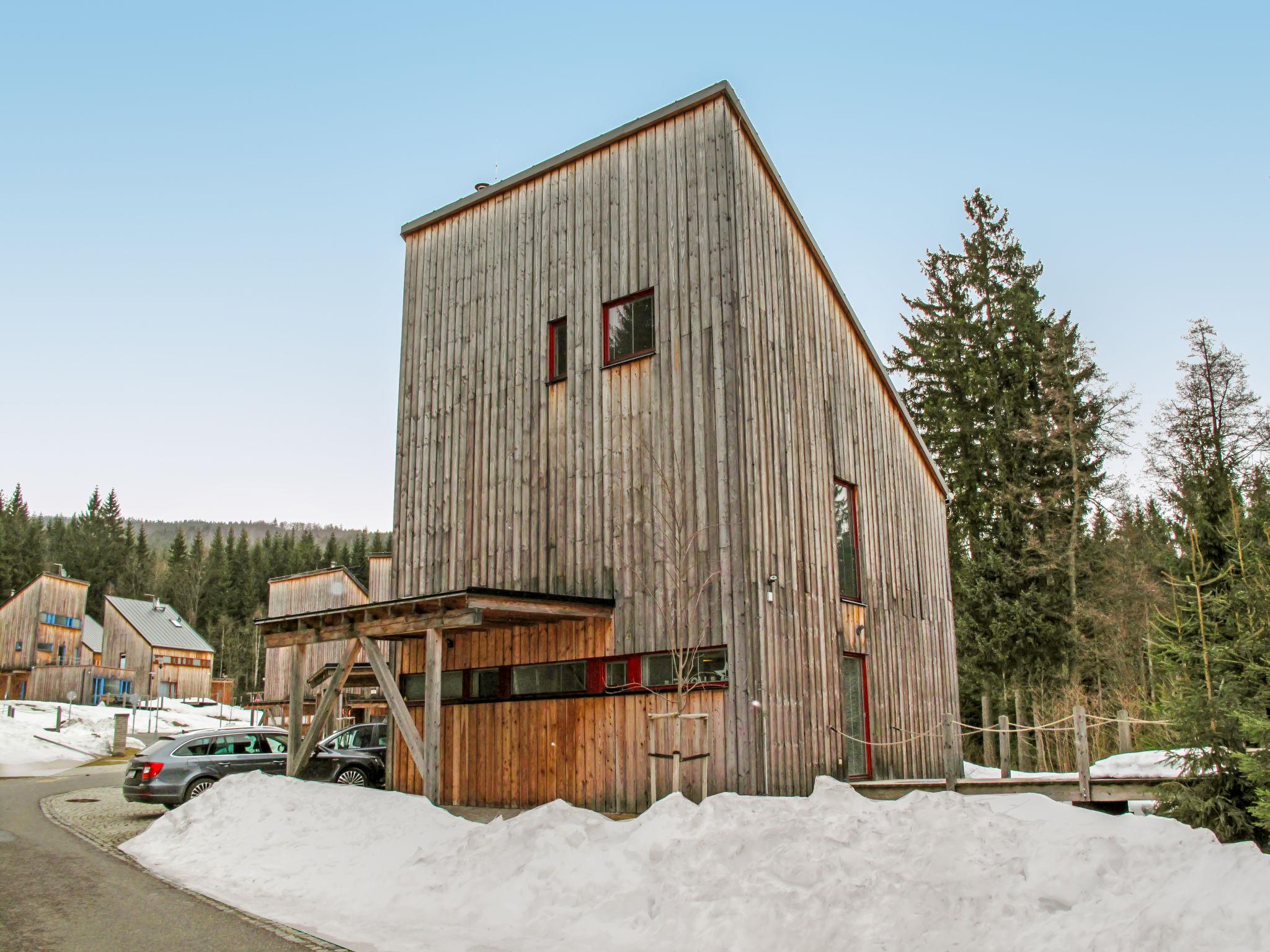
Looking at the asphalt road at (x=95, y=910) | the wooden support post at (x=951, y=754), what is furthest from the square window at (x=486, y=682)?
the wooden support post at (x=951, y=754)

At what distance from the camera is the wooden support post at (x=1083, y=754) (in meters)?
10.5

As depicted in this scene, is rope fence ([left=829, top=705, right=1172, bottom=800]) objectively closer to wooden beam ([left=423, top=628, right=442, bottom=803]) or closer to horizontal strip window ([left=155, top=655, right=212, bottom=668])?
wooden beam ([left=423, top=628, right=442, bottom=803])

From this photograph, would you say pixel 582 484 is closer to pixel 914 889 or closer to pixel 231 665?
pixel 914 889

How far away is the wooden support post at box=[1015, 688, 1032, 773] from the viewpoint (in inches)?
1107

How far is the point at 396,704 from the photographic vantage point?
542 inches

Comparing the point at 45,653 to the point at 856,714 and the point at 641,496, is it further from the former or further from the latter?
the point at 856,714

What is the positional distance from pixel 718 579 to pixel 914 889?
5.90m

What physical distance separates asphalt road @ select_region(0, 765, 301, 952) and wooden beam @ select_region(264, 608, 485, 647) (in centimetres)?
403

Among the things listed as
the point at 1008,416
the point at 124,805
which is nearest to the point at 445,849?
the point at 124,805

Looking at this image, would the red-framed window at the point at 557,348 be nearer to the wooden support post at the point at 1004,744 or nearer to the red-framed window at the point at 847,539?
the red-framed window at the point at 847,539

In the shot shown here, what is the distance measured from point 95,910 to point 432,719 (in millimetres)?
4772

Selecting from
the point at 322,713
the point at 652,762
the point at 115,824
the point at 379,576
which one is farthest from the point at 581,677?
the point at 379,576

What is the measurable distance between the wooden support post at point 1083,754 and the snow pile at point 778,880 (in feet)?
4.70

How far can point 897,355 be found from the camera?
39.5 meters
